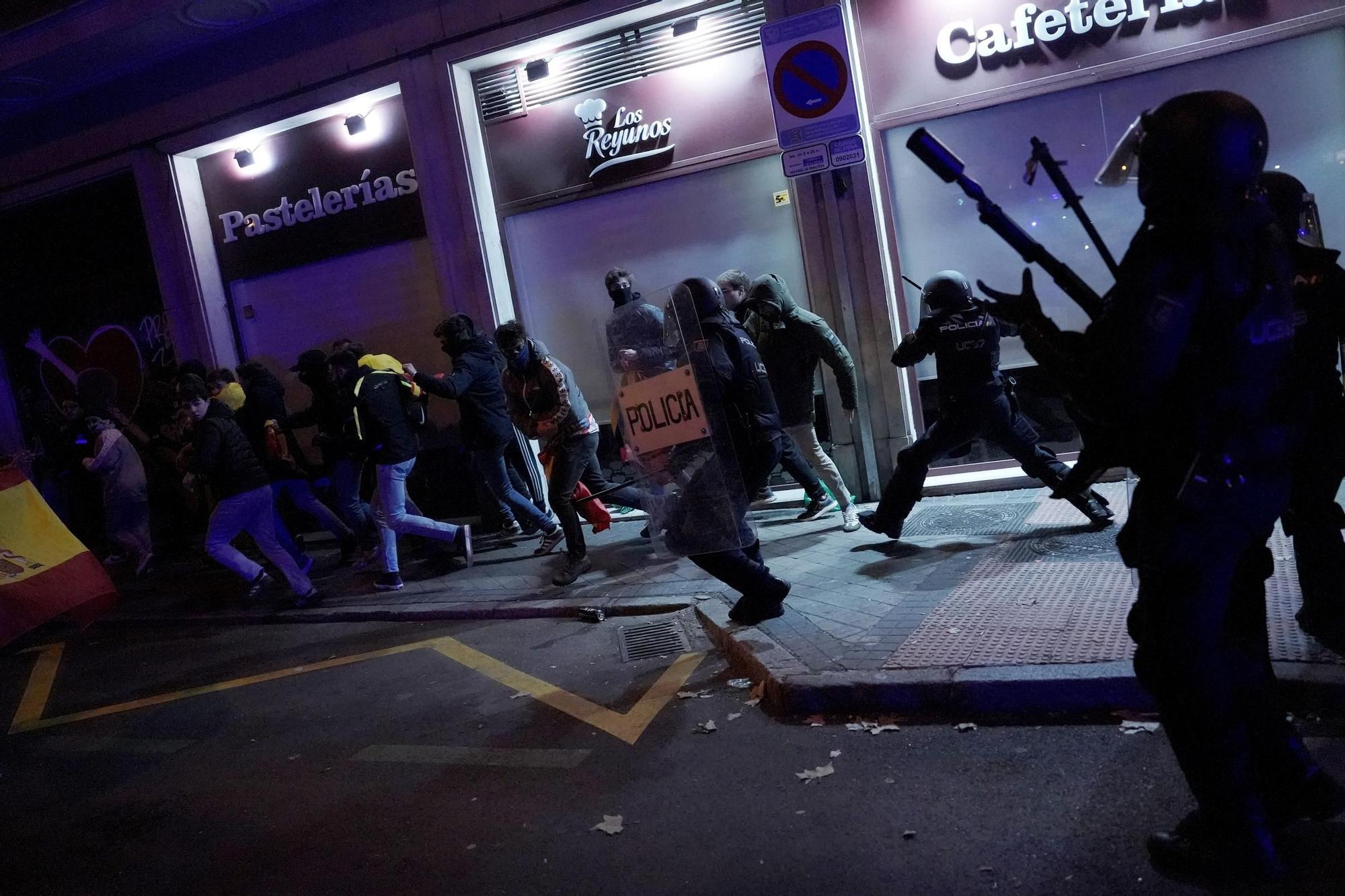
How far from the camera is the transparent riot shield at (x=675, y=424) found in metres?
4.94

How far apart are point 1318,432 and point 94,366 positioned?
1368cm

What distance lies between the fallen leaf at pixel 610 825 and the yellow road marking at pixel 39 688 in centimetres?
463

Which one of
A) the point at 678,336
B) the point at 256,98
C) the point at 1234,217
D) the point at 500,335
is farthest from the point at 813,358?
the point at 256,98

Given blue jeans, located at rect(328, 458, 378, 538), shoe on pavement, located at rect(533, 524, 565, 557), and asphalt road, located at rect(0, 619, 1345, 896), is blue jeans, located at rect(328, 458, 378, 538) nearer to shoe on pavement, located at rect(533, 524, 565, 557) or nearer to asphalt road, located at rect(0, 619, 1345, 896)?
shoe on pavement, located at rect(533, 524, 565, 557)

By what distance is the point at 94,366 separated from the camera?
13047mm

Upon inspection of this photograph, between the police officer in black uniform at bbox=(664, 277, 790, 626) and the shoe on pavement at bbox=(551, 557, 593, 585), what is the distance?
2122mm

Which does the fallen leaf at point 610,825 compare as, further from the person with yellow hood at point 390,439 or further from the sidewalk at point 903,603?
the person with yellow hood at point 390,439

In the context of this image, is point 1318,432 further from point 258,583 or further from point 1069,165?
point 258,583

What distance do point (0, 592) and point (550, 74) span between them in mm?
6338

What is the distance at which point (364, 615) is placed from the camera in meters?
7.86

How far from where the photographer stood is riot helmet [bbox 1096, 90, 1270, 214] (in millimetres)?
2463

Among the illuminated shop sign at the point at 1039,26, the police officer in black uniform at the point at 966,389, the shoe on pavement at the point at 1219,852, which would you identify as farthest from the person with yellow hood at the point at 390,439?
the shoe on pavement at the point at 1219,852

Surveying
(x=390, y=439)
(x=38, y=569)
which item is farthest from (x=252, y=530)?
(x=38, y=569)

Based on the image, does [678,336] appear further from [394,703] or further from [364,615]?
[364,615]
